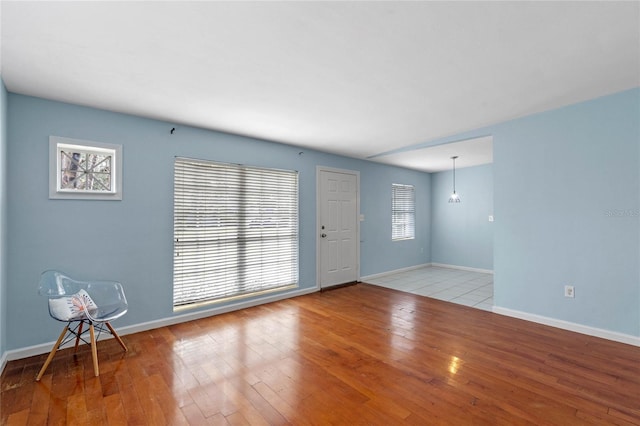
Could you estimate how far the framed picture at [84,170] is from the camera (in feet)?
9.61

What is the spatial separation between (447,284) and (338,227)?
234cm

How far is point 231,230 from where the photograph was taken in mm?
4148

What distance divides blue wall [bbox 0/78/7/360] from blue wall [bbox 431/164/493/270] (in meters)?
7.55

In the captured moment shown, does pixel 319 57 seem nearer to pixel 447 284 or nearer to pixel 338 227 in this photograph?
pixel 338 227

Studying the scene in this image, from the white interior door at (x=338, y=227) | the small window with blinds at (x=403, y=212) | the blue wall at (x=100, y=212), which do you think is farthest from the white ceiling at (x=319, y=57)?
the small window with blinds at (x=403, y=212)

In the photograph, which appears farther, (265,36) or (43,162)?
(43,162)

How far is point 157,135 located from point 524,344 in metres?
4.66

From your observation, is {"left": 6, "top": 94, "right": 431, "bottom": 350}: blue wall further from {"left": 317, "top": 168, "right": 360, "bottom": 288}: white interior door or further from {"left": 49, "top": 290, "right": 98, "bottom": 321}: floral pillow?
{"left": 317, "top": 168, "right": 360, "bottom": 288}: white interior door

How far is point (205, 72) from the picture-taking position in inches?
95.5

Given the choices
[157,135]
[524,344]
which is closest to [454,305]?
[524,344]

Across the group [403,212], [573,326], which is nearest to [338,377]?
[573,326]

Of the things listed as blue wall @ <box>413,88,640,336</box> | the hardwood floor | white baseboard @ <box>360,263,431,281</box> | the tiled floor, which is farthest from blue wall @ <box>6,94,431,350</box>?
blue wall @ <box>413,88,640,336</box>

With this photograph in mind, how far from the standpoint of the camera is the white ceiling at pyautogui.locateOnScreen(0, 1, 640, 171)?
1.74 meters

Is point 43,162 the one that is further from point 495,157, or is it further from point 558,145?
point 558,145
